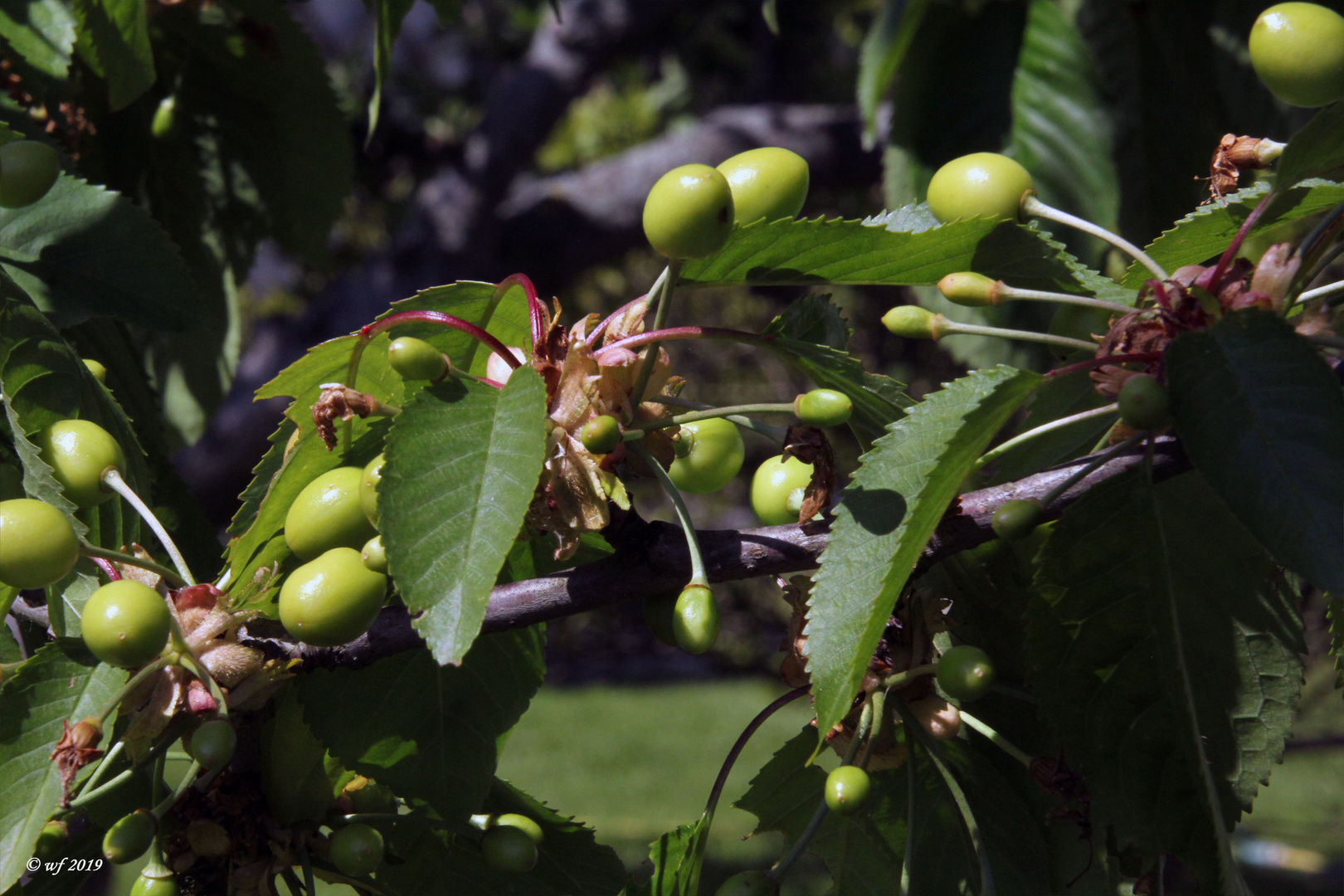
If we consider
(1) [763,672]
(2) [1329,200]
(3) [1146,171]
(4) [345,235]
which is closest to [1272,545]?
(2) [1329,200]

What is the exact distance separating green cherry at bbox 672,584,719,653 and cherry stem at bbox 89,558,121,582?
1.46ft

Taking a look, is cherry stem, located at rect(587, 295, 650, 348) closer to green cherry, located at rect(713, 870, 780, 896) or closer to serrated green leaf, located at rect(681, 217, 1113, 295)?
serrated green leaf, located at rect(681, 217, 1113, 295)

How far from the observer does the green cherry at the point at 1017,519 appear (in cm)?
72

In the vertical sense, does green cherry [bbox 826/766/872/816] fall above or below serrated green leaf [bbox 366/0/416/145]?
below

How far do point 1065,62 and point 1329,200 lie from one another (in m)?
1.17

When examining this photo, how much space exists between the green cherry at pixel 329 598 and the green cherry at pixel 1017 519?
420 mm

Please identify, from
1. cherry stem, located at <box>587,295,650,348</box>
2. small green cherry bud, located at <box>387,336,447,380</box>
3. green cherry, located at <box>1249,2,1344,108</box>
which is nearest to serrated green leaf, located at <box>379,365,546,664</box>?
small green cherry bud, located at <box>387,336,447,380</box>

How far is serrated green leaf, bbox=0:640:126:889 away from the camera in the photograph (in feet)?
2.44

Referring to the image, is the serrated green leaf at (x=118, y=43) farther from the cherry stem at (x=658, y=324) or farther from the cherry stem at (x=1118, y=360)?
the cherry stem at (x=1118, y=360)

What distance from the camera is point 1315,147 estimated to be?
69 centimetres

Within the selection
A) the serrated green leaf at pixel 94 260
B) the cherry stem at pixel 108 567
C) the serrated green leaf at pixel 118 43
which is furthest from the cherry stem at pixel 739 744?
the serrated green leaf at pixel 118 43

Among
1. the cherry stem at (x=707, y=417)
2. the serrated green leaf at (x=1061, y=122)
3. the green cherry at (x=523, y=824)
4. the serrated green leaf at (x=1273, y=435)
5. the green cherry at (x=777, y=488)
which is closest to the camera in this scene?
the serrated green leaf at (x=1273, y=435)

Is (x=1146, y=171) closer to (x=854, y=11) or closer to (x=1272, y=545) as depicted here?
(x=1272, y=545)

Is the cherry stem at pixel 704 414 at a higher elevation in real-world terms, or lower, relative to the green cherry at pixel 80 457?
higher
